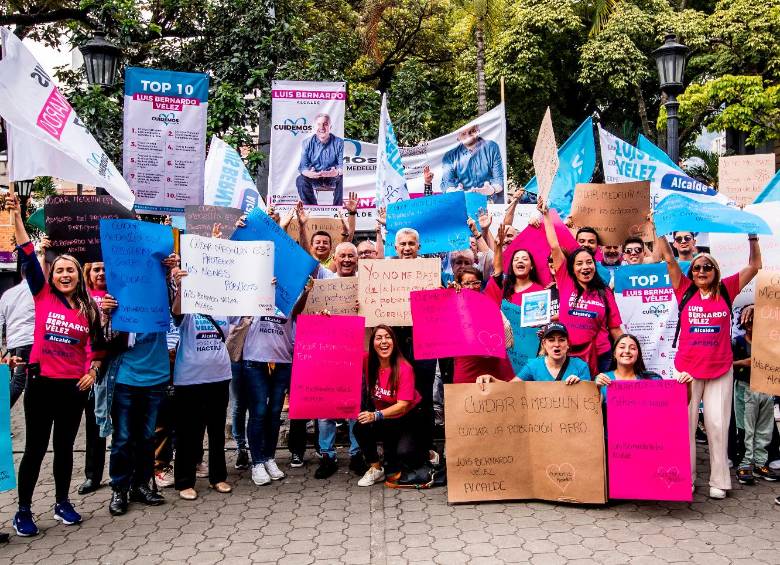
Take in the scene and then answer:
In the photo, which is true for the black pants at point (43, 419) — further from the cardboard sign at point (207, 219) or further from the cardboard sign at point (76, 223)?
the cardboard sign at point (207, 219)

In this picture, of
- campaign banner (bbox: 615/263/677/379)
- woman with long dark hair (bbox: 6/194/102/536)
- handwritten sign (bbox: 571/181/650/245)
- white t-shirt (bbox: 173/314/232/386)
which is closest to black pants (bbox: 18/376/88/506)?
woman with long dark hair (bbox: 6/194/102/536)

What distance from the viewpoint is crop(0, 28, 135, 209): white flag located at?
491 cm

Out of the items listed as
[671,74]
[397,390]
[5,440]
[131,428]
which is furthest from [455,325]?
[671,74]

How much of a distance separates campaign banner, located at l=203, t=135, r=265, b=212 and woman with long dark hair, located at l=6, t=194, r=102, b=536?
8.44 feet

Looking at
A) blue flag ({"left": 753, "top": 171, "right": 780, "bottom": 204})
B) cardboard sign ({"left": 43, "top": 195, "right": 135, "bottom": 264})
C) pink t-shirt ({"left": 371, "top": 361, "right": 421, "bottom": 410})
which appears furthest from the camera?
blue flag ({"left": 753, "top": 171, "right": 780, "bottom": 204})

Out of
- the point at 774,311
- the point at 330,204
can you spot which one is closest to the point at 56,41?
the point at 330,204

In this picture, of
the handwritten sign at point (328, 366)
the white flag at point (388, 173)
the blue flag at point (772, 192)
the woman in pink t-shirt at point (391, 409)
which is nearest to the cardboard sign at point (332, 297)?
the handwritten sign at point (328, 366)

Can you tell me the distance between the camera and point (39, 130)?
5004 mm

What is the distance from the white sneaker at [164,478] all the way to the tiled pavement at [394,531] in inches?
7.8

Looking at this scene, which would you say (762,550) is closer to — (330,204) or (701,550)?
(701,550)

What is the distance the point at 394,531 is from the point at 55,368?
2.57 meters

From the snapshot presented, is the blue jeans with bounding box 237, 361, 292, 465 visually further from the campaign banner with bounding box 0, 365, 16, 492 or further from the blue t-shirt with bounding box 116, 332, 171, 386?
the campaign banner with bounding box 0, 365, 16, 492

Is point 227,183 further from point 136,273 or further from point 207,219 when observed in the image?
point 136,273

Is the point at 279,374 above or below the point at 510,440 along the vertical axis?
above
